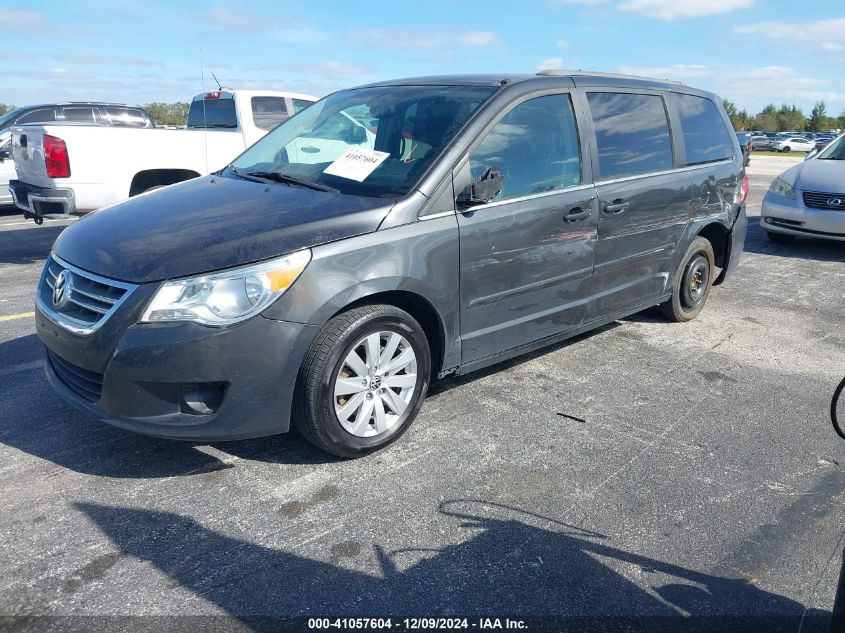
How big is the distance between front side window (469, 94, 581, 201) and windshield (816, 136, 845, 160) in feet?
22.4

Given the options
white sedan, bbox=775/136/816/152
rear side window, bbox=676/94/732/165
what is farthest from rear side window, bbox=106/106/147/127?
white sedan, bbox=775/136/816/152

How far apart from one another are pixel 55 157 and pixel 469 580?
6614 mm

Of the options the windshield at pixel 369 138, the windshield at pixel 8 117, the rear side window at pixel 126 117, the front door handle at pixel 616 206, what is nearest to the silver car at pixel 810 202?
the front door handle at pixel 616 206

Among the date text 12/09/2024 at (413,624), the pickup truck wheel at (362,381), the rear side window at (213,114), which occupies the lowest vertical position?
the date text 12/09/2024 at (413,624)

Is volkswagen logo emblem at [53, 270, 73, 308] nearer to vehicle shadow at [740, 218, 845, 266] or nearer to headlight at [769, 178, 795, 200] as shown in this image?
vehicle shadow at [740, 218, 845, 266]

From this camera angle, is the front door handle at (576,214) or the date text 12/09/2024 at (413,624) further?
the front door handle at (576,214)

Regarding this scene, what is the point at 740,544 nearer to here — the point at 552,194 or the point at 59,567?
the point at 552,194

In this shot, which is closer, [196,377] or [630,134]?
[196,377]

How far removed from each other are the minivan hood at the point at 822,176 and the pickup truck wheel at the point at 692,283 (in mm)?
3599

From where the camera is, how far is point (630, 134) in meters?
4.68

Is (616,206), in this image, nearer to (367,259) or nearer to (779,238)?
(367,259)

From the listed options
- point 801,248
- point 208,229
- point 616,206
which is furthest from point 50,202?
point 801,248

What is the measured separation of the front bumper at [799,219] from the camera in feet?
27.2

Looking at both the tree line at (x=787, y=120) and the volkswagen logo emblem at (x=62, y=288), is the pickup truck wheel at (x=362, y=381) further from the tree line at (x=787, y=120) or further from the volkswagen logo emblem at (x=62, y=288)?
the tree line at (x=787, y=120)
